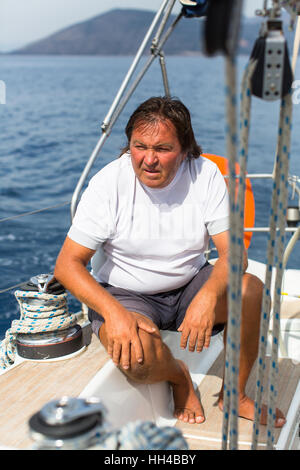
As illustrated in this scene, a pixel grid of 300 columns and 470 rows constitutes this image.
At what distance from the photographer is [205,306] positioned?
166 cm

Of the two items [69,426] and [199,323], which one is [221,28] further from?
[199,323]

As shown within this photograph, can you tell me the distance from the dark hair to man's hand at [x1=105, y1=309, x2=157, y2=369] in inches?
22.4

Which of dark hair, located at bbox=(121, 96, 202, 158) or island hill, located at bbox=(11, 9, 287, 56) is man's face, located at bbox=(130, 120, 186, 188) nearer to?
dark hair, located at bbox=(121, 96, 202, 158)

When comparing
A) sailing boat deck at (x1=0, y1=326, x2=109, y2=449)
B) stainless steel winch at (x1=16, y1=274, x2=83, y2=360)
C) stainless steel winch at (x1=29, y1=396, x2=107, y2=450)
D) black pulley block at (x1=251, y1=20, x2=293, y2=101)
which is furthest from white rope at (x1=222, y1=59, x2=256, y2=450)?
stainless steel winch at (x1=16, y1=274, x2=83, y2=360)

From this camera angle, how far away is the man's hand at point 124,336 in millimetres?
1581

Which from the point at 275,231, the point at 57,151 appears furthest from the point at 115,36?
the point at 275,231

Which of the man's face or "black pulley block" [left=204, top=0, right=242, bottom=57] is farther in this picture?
the man's face

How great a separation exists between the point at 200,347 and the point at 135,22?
52.8 metres

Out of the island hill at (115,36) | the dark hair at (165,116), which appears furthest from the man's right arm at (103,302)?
the island hill at (115,36)

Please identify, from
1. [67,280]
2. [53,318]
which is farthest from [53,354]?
[67,280]

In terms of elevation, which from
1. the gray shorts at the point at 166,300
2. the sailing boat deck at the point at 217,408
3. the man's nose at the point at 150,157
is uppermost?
the man's nose at the point at 150,157

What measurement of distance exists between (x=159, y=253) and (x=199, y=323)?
11.8 inches

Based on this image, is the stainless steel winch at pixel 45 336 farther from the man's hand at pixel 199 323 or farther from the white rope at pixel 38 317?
the man's hand at pixel 199 323

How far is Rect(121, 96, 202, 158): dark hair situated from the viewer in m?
1.77
